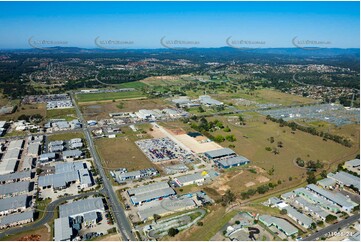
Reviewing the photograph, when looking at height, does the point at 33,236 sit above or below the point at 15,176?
below

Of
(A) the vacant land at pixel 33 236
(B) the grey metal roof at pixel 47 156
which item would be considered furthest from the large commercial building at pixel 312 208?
(B) the grey metal roof at pixel 47 156

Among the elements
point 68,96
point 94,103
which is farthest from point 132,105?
point 68,96

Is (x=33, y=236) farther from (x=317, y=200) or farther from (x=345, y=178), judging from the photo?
(x=345, y=178)

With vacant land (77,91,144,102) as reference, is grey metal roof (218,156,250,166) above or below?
below

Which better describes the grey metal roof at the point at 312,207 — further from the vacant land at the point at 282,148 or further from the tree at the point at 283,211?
the vacant land at the point at 282,148

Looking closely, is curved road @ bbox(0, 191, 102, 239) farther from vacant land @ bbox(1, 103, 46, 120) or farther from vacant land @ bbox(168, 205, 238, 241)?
vacant land @ bbox(1, 103, 46, 120)

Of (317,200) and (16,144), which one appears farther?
(16,144)

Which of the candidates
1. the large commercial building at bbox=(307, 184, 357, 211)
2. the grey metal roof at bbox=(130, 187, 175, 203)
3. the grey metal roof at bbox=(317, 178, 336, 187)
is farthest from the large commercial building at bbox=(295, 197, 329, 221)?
the grey metal roof at bbox=(130, 187, 175, 203)

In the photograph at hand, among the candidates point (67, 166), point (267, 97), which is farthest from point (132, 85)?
point (67, 166)
